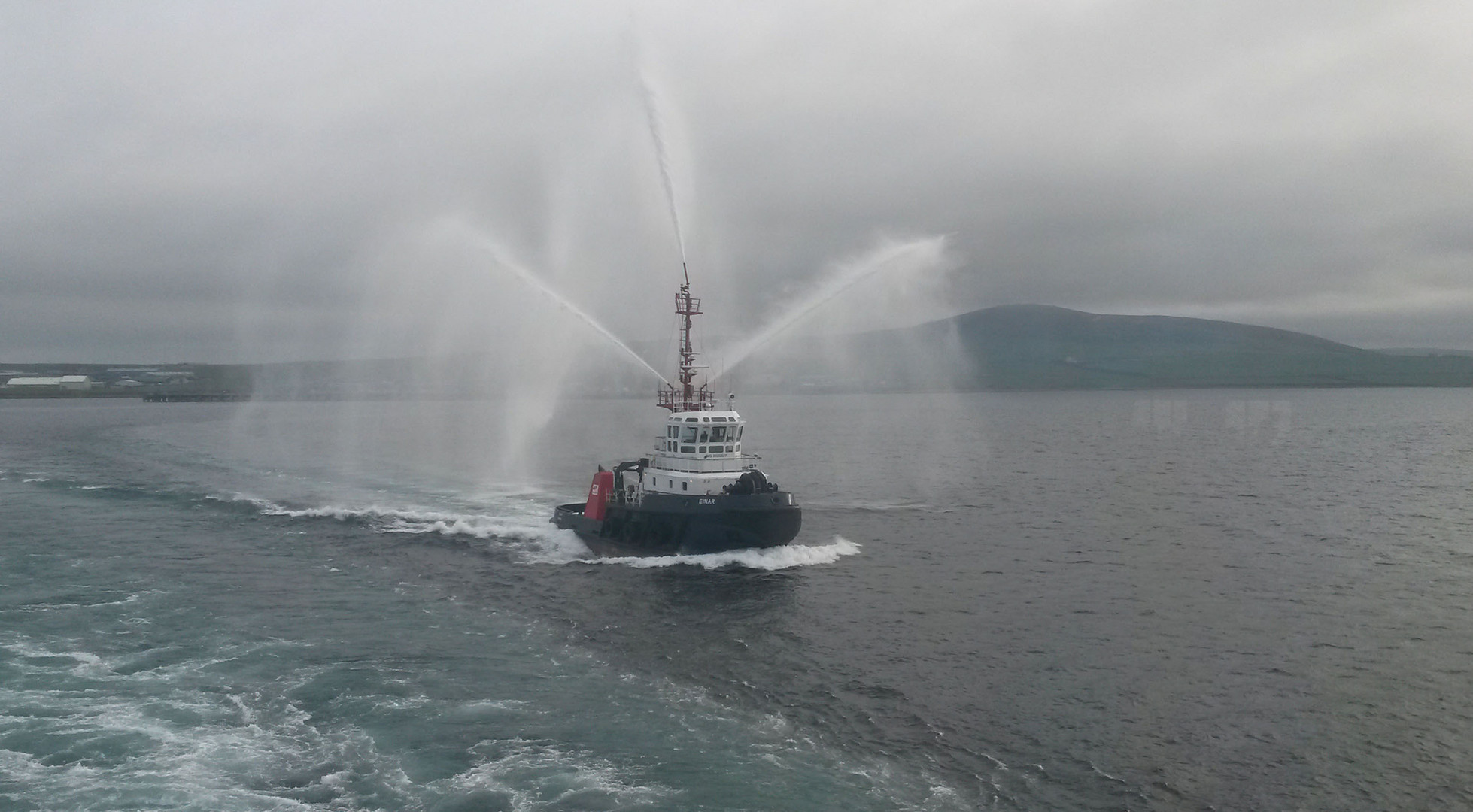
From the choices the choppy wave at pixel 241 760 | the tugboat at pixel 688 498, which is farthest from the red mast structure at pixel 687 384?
the choppy wave at pixel 241 760

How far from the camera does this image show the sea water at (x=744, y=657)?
22.5m

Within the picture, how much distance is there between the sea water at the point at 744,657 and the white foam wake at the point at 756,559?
0.20 metres

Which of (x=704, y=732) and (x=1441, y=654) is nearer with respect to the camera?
(x=704, y=732)

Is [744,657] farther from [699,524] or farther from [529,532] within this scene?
[529,532]

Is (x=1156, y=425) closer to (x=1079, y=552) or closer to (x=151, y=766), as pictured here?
(x=1079, y=552)

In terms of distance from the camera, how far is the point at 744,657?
32406 millimetres


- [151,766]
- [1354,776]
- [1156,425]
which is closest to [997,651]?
[1354,776]

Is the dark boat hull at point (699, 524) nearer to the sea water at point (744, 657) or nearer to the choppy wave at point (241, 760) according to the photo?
the sea water at point (744, 657)

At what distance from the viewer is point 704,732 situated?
2539 cm

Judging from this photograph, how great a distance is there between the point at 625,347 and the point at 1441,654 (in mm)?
38991

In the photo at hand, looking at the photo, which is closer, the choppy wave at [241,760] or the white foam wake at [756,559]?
the choppy wave at [241,760]

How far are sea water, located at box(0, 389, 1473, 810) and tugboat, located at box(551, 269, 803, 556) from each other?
138 centimetres

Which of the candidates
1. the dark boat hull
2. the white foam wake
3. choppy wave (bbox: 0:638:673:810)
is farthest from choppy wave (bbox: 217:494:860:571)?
choppy wave (bbox: 0:638:673:810)

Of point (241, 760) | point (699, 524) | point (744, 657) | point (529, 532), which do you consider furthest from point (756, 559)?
point (241, 760)
